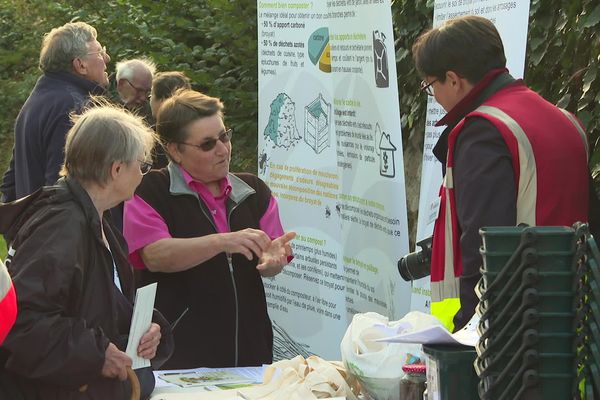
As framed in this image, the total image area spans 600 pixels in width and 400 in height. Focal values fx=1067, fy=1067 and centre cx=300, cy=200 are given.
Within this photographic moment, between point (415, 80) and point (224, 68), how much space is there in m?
3.11

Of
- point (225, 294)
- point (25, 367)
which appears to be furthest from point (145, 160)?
point (225, 294)

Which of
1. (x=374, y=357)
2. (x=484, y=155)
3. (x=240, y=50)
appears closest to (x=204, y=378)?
(x=374, y=357)

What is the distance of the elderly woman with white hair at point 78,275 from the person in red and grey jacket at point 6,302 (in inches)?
23.3

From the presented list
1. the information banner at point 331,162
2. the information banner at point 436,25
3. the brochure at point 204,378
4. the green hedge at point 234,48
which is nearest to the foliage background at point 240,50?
the green hedge at point 234,48

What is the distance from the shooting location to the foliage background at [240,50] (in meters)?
4.34

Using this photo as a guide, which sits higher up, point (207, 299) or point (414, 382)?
point (414, 382)

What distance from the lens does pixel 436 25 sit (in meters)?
4.46

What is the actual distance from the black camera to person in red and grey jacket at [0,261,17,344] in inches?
59.9

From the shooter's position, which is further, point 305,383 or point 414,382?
point 305,383

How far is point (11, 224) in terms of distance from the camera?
2848mm

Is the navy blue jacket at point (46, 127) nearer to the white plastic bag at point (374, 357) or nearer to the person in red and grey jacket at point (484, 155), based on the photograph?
the person in red and grey jacket at point (484, 155)

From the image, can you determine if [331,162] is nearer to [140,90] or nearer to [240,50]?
[140,90]

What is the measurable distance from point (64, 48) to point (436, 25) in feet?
8.02

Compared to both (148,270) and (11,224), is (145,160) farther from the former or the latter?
(148,270)
